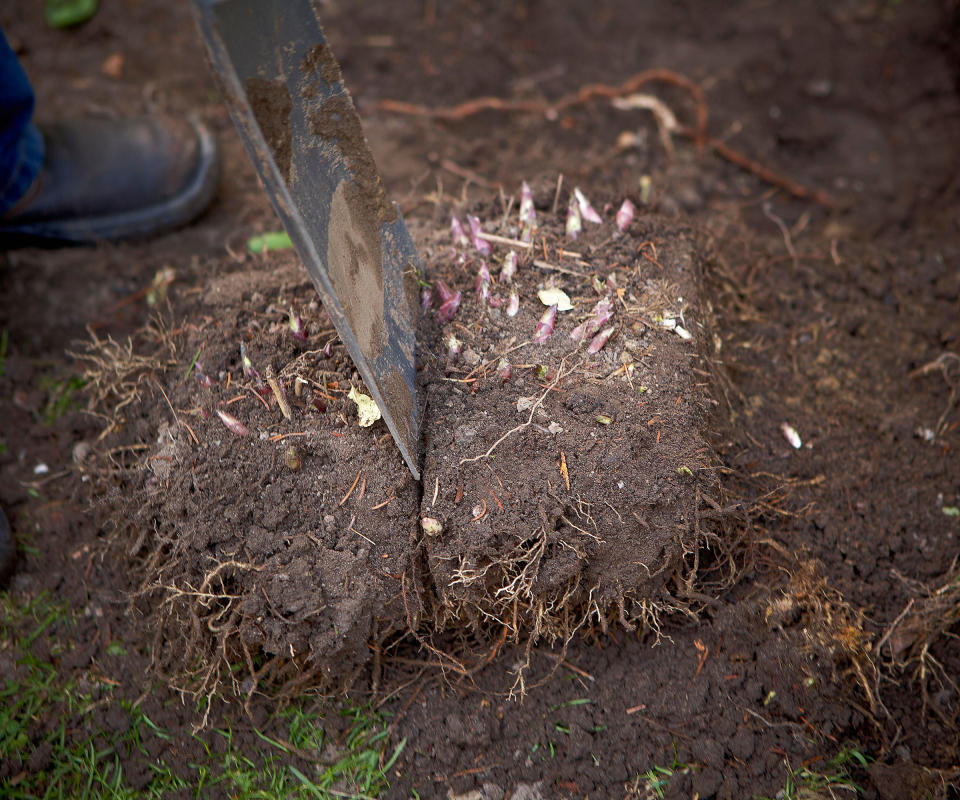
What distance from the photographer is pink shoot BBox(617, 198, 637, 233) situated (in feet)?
6.61

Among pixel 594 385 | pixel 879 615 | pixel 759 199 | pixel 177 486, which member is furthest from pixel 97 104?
pixel 879 615

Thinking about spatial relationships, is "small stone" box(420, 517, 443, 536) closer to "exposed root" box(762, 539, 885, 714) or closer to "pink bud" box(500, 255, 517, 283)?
"pink bud" box(500, 255, 517, 283)

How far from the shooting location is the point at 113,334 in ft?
7.88

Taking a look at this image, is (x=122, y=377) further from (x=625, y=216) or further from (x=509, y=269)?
(x=625, y=216)

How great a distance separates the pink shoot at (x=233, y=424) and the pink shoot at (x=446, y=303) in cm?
57

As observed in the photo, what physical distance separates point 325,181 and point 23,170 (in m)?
1.59

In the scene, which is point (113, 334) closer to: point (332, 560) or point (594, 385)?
point (332, 560)

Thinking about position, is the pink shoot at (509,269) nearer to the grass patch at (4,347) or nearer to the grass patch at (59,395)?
the grass patch at (59,395)

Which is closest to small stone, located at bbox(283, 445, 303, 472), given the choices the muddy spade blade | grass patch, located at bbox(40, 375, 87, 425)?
the muddy spade blade

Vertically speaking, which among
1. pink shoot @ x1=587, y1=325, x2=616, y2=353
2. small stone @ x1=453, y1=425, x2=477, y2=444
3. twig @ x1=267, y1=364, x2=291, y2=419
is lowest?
small stone @ x1=453, y1=425, x2=477, y2=444

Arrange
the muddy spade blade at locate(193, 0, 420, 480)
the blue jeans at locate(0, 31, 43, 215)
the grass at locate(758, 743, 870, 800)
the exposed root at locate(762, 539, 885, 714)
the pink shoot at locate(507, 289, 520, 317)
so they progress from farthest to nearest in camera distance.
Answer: the blue jeans at locate(0, 31, 43, 215)
the pink shoot at locate(507, 289, 520, 317)
the exposed root at locate(762, 539, 885, 714)
the grass at locate(758, 743, 870, 800)
the muddy spade blade at locate(193, 0, 420, 480)

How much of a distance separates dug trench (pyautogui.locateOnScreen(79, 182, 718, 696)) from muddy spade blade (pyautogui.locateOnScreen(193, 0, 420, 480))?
110 millimetres

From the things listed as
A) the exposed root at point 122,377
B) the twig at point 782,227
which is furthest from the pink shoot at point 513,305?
the twig at point 782,227

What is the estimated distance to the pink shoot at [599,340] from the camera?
5.84 ft
